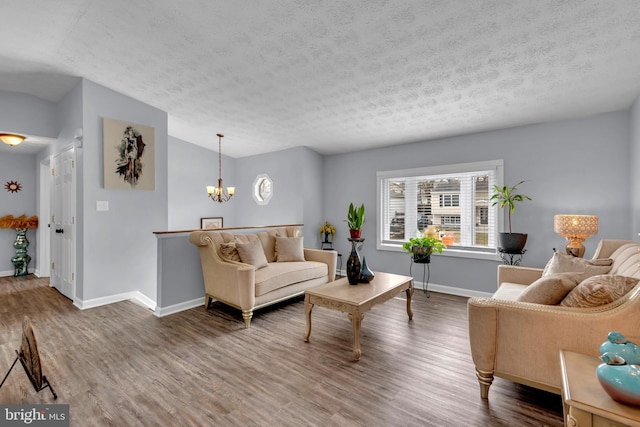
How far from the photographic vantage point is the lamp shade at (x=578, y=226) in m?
2.92

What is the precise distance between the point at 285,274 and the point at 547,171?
3.47 meters

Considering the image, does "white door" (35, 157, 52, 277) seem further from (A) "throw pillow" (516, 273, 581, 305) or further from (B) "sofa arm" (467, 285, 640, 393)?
(A) "throw pillow" (516, 273, 581, 305)

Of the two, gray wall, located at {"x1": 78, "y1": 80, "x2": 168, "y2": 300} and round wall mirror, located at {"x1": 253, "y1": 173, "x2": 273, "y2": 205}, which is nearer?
gray wall, located at {"x1": 78, "y1": 80, "x2": 168, "y2": 300}

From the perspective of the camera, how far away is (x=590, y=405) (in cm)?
108

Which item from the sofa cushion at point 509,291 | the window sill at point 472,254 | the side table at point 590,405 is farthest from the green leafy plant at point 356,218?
the side table at point 590,405

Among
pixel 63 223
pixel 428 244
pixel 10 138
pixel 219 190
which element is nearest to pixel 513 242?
pixel 428 244

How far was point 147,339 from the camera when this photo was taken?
274 centimetres

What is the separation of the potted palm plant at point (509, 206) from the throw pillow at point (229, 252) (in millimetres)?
3202

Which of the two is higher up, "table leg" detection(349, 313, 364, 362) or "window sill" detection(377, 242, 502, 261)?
"window sill" detection(377, 242, 502, 261)

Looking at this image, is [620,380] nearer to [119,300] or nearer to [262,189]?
[119,300]

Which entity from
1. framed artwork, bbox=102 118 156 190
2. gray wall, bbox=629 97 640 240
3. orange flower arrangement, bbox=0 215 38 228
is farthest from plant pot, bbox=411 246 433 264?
orange flower arrangement, bbox=0 215 38 228

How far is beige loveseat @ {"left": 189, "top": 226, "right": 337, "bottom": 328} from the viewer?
3.05m

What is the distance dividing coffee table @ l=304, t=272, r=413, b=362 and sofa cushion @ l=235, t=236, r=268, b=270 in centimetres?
97

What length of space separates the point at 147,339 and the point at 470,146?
4.55 metres
